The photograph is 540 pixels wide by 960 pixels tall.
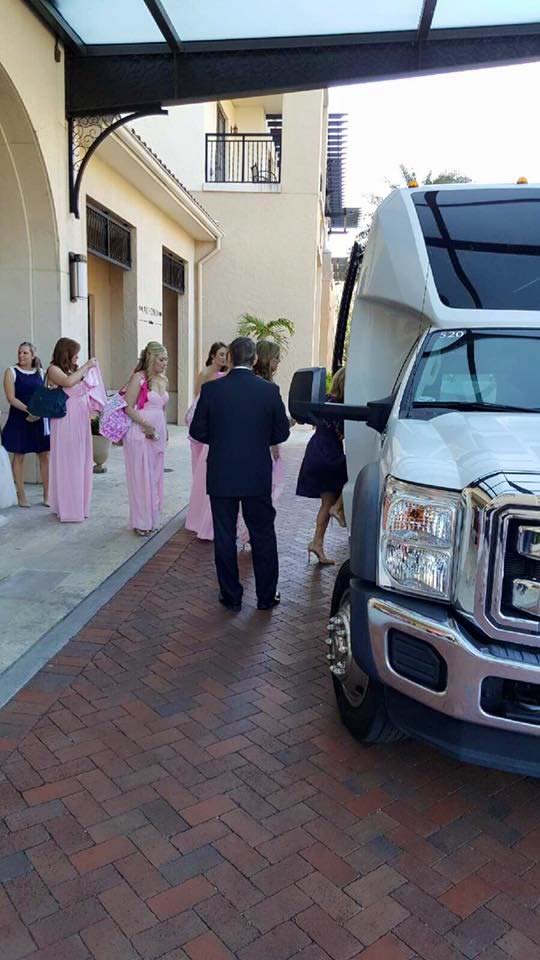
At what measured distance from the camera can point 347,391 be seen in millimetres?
→ 5430

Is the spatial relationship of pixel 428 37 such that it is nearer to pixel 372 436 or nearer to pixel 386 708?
pixel 372 436

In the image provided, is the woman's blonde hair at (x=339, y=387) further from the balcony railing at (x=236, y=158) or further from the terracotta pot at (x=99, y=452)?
the balcony railing at (x=236, y=158)

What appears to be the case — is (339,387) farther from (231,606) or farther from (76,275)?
(76,275)

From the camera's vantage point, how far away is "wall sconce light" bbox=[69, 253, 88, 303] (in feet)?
28.2

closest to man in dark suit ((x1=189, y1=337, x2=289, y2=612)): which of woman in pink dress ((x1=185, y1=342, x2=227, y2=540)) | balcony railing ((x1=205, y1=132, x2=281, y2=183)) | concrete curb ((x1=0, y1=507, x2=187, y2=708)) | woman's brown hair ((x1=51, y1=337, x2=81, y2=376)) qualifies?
concrete curb ((x1=0, y1=507, x2=187, y2=708))

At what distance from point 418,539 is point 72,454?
5.07m

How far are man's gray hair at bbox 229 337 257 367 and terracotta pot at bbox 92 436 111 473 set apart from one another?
526 centimetres

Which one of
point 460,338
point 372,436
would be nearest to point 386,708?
point 460,338

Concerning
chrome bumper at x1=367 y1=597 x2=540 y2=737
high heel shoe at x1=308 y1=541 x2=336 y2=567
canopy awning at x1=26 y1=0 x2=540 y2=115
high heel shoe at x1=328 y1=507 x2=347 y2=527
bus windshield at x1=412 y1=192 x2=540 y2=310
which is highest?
Result: canopy awning at x1=26 y1=0 x2=540 y2=115

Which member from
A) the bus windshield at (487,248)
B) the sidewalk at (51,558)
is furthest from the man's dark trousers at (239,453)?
the bus windshield at (487,248)

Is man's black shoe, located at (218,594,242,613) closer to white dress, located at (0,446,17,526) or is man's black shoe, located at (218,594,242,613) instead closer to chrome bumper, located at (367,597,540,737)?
chrome bumper, located at (367,597,540,737)

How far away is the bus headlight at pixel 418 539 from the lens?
2.60 meters

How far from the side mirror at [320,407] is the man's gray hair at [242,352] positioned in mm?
852

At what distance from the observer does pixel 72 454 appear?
7059 millimetres
